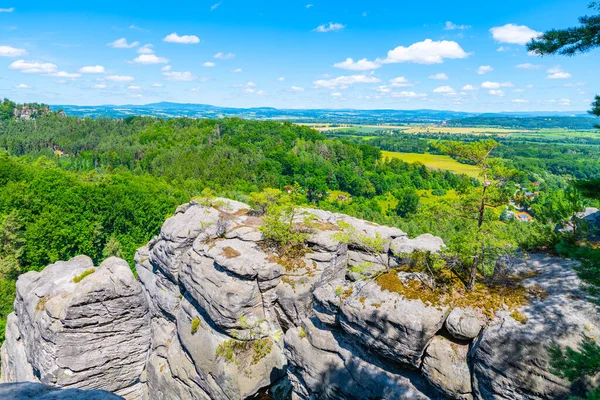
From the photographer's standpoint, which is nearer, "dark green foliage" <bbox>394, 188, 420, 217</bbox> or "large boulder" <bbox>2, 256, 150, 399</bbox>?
"large boulder" <bbox>2, 256, 150, 399</bbox>

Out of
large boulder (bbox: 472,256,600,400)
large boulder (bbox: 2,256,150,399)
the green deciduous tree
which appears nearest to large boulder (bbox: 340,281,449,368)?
large boulder (bbox: 472,256,600,400)

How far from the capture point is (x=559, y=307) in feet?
34.1

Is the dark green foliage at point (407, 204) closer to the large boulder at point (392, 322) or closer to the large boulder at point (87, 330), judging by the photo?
the large boulder at point (87, 330)

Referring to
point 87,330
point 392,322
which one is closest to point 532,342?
point 392,322

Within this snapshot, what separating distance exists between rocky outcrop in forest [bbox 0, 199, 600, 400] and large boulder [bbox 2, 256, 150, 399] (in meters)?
0.08

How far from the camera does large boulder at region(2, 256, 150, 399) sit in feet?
65.6

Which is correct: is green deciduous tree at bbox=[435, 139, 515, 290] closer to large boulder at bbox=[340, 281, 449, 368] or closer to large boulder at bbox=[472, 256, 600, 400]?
large boulder at bbox=[472, 256, 600, 400]

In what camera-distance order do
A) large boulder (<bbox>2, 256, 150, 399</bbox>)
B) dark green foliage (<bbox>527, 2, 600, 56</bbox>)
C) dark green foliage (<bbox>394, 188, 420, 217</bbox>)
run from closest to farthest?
dark green foliage (<bbox>527, 2, 600, 56</bbox>) → large boulder (<bbox>2, 256, 150, 399</bbox>) → dark green foliage (<bbox>394, 188, 420, 217</bbox>)

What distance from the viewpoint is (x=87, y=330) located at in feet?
67.1

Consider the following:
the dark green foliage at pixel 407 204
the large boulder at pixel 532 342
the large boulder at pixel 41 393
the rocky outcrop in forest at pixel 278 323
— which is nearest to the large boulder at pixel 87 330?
the rocky outcrop in forest at pixel 278 323

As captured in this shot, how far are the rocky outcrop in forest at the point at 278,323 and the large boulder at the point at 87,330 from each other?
3.0 inches

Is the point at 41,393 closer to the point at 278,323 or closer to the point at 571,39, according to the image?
the point at 278,323

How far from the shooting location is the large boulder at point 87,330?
20.0m

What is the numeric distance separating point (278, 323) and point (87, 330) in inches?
475
